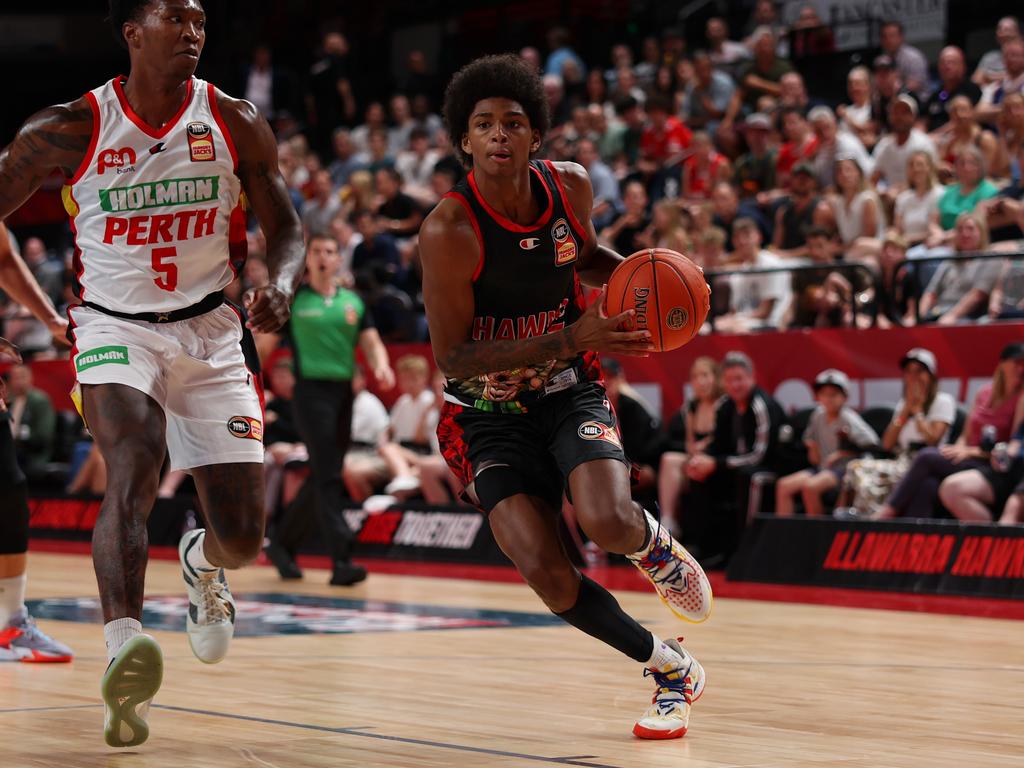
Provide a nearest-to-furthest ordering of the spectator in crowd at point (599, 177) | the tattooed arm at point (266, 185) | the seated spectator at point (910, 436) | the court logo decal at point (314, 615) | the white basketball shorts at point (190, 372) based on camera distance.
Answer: the white basketball shorts at point (190, 372) → the tattooed arm at point (266, 185) → the court logo decal at point (314, 615) → the seated spectator at point (910, 436) → the spectator in crowd at point (599, 177)

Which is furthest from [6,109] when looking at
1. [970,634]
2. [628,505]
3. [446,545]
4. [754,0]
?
[628,505]

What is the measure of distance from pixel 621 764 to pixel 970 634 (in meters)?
4.19

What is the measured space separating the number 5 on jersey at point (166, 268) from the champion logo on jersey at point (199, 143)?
31cm

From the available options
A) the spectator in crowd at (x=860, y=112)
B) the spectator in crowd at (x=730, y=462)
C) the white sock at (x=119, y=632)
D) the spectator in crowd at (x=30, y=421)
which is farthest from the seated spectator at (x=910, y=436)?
the spectator in crowd at (x=30, y=421)

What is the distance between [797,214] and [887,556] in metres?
4.18

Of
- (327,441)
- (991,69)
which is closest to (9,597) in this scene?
(327,441)

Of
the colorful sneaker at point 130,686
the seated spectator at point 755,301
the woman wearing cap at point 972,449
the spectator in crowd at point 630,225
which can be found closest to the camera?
the colorful sneaker at point 130,686

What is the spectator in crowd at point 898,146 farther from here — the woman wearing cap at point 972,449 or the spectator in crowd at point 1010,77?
the woman wearing cap at point 972,449

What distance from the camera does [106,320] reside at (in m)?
5.13

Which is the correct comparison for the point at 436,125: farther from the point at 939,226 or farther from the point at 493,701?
the point at 493,701

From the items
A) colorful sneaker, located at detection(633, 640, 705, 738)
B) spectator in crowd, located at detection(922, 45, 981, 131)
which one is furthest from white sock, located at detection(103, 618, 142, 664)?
spectator in crowd, located at detection(922, 45, 981, 131)

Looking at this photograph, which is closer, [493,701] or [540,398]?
[540,398]

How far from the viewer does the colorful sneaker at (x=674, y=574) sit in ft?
16.9

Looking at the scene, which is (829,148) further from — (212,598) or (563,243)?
(212,598)
